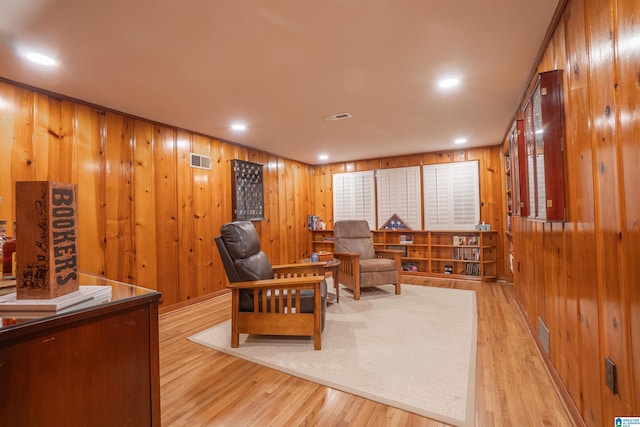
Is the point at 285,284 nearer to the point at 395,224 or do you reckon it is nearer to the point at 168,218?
the point at 168,218

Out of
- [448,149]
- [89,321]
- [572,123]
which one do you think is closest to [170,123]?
[89,321]

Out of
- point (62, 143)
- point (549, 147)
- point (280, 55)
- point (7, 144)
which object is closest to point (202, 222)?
point (62, 143)

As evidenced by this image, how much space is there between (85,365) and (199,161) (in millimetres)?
3497

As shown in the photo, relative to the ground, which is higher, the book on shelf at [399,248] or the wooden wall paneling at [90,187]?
the wooden wall paneling at [90,187]

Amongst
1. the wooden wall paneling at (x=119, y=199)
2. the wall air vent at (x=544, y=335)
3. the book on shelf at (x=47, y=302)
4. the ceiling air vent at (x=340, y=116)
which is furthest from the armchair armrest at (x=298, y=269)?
the book on shelf at (x=47, y=302)

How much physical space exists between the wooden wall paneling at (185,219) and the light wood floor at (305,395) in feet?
3.87

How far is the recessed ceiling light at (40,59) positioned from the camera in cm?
202

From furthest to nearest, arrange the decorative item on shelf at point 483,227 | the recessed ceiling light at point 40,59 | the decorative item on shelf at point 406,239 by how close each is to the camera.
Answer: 1. the decorative item on shelf at point 406,239
2. the decorative item on shelf at point 483,227
3. the recessed ceiling light at point 40,59

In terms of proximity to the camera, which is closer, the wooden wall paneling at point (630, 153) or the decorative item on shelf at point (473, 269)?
the wooden wall paneling at point (630, 153)

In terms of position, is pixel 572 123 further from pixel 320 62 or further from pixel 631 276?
pixel 320 62

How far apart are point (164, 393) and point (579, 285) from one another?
8.24ft

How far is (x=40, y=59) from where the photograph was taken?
208 centimetres

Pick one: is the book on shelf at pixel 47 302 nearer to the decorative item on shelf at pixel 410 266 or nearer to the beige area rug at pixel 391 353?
the beige area rug at pixel 391 353

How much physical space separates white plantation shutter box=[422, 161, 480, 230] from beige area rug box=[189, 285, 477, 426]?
6.71 ft
